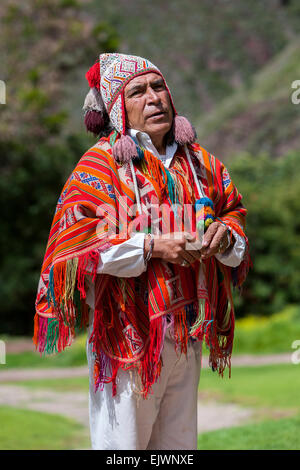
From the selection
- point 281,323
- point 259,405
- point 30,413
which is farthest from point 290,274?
point 30,413

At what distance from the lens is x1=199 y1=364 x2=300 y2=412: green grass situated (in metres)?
5.80

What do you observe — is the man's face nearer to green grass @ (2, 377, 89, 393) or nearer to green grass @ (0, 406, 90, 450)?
green grass @ (0, 406, 90, 450)

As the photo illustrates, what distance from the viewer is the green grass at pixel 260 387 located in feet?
19.0

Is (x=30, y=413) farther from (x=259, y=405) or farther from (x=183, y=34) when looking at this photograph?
(x=183, y=34)

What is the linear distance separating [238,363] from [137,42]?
28.0m

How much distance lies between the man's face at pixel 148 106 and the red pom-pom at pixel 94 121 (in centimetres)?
15

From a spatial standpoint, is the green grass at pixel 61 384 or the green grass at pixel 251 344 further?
the green grass at pixel 251 344

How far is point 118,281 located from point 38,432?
2.94m

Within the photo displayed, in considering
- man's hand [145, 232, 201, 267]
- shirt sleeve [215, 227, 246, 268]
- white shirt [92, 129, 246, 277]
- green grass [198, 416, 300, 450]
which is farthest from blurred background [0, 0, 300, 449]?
white shirt [92, 129, 246, 277]

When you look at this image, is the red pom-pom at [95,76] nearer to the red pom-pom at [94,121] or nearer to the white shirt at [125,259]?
the red pom-pom at [94,121]

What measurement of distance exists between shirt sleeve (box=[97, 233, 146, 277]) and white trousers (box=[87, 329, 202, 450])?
30cm

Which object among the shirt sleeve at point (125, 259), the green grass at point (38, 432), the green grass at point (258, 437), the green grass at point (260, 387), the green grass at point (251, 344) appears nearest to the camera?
the shirt sleeve at point (125, 259)

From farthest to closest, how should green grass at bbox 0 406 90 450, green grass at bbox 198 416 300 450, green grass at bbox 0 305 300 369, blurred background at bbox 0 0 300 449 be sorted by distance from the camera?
green grass at bbox 0 305 300 369, blurred background at bbox 0 0 300 449, green grass at bbox 0 406 90 450, green grass at bbox 198 416 300 450

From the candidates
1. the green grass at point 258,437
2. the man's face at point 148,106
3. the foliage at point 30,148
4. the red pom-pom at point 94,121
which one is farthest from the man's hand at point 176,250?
the foliage at point 30,148
